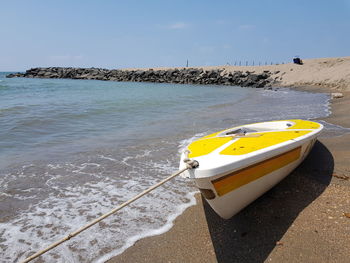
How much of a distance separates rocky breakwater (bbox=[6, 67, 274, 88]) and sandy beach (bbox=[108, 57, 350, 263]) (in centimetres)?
3022

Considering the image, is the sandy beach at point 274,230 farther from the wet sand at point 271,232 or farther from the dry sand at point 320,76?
the dry sand at point 320,76

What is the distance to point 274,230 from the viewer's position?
2.97 metres

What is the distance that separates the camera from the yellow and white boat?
104 inches

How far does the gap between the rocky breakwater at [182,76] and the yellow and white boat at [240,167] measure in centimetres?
3035

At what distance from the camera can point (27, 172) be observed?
527 centimetres

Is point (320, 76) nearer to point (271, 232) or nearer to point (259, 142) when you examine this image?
point (259, 142)

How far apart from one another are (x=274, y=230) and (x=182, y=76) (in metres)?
43.8

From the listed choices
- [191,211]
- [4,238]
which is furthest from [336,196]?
[4,238]

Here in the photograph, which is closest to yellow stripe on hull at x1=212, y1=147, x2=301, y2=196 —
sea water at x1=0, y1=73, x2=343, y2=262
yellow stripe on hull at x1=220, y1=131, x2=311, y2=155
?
yellow stripe on hull at x1=220, y1=131, x2=311, y2=155

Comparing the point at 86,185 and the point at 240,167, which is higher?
the point at 240,167

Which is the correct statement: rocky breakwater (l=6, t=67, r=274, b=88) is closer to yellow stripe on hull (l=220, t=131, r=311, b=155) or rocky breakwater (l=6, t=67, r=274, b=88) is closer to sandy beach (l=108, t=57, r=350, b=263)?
yellow stripe on hull (l=220, t=131, r=311, b=155)

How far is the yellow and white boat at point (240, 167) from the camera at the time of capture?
8.64 ft

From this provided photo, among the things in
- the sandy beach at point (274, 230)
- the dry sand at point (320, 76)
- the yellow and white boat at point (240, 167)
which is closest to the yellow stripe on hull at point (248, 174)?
the yellow and white boat at point (240, 167)

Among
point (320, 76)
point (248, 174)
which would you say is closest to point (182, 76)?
point (320, 76)
